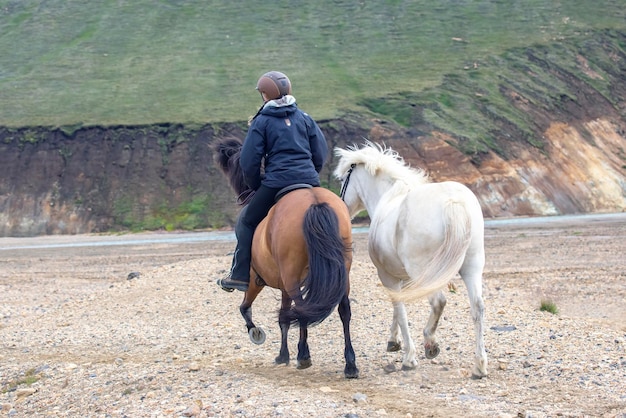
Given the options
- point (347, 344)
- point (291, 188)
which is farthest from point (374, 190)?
point (347, 344)

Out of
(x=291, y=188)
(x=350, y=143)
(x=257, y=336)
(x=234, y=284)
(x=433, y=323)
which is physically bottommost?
(x=350, y=143)

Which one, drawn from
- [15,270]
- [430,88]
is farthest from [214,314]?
[430,88]

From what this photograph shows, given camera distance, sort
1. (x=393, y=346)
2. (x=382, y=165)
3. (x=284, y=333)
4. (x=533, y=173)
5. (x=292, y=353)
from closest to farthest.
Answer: (x=284, y=333) → (x=393, y=346) → (x=382, y=165) → (x=292, y=353) → (x=533, y=173)

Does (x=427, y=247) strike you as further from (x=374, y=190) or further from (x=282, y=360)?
(x=282, y=360)

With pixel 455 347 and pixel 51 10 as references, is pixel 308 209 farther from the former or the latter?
pixel 51 10

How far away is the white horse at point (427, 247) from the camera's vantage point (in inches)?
320

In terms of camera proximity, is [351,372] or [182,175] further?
[182,175]

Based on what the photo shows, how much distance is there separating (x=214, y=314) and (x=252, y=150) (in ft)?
16.8

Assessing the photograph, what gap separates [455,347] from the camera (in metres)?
9.84

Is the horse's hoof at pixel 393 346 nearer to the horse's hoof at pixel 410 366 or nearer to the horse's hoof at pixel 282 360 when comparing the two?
the horse's hoof at pixel 410 366

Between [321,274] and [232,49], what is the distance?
65890 millimetres

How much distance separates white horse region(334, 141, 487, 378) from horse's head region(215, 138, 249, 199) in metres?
1.64

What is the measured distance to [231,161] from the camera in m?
9.83

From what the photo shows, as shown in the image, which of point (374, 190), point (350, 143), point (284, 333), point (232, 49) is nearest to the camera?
point (284, 333)
